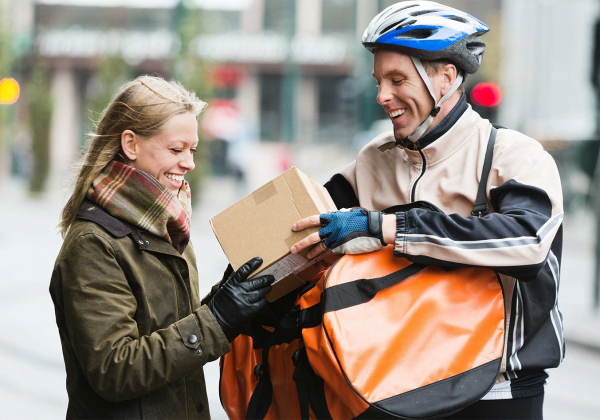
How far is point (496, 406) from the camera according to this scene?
208cm

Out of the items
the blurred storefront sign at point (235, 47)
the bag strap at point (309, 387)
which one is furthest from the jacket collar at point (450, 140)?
the blurred storefront sign at point (235, 47)

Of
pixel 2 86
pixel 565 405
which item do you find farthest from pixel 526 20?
pixel 565 405

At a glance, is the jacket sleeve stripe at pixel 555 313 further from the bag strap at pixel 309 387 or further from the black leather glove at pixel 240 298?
the black leather glove at pixel 240 298

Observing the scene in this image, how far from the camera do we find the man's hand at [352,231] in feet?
6.70

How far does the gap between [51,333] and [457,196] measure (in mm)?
6397

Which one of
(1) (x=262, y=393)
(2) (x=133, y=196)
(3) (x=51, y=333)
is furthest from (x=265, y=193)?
(3) (x=51, y=333)

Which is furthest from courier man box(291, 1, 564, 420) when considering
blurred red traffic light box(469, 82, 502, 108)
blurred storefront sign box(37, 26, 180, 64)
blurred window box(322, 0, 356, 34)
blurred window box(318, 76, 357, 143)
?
blurred window box(322, 0, 356, 34)

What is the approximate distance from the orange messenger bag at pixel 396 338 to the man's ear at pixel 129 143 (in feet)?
2.29

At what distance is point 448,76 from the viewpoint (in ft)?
7.47

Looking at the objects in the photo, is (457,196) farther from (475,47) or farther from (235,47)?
(235,47)

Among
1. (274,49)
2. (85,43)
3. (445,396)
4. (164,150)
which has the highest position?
(85,43)

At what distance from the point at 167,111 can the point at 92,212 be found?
1.26 ft

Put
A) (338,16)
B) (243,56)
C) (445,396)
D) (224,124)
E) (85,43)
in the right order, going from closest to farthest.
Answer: (445,396) → (224,124) → (338,16) → (85,43) → (243,56)

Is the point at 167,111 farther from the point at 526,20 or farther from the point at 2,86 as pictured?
the point at 526,20
